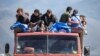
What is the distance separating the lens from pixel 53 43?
66.8 ft

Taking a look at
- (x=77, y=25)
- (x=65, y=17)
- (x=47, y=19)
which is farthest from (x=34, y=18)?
(x=77, y=25)

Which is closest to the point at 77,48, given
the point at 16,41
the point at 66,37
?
the point at 66,37

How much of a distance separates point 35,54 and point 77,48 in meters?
→ 1.65

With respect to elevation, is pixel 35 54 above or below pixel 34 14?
below

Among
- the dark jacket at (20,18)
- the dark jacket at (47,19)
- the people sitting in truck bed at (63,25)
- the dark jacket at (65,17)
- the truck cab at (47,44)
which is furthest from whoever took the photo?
the dark jacket at (20,18)

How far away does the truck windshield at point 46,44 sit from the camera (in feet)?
66.0

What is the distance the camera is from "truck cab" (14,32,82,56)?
20.1 meters

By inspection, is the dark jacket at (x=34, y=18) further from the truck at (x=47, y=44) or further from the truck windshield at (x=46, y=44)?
the truck windshield at (x=46, y=44)

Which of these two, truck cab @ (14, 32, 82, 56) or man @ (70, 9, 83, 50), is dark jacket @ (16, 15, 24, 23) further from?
man @ (70, 9, 83, 50)

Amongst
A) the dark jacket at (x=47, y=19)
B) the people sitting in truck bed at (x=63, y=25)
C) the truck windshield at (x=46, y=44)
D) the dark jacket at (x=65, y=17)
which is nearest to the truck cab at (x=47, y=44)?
the truck windshield at (x=46, y=44)

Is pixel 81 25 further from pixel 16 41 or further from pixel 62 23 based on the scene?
pixel 16 41

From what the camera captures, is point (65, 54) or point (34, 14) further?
point (34, 14)

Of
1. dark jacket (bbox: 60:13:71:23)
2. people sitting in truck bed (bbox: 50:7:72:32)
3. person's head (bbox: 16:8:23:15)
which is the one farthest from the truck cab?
person's head (bbox: 16:8:23:15)

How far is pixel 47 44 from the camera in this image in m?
20.2
